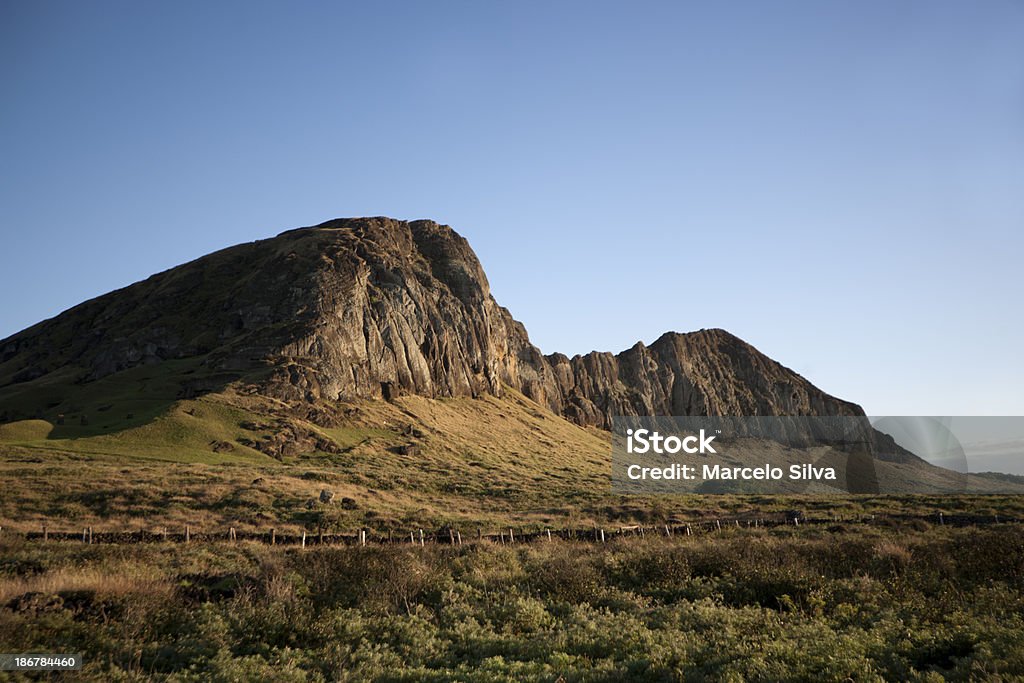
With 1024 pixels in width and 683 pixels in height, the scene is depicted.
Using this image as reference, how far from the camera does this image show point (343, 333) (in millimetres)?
101938

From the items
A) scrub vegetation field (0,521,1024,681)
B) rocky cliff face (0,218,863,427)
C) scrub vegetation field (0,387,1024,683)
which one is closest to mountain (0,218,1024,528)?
rocky cliff face (0,218,863,427)

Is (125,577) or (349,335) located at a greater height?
(349,335)

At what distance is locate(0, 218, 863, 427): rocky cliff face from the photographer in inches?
3770

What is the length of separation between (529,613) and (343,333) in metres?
93.8

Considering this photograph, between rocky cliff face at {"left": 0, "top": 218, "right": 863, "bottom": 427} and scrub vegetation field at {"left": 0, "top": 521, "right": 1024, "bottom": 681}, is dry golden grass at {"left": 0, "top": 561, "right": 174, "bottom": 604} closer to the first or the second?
scrub vegetation field at {"left": 0, "top": 521, "right": 1024, "bottom": 681}

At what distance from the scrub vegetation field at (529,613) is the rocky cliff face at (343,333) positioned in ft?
233

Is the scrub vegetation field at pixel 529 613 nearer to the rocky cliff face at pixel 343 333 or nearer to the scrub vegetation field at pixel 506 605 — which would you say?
the scrub vegetation field at pixel 506 605

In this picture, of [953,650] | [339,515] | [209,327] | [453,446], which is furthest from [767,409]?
[953,650]

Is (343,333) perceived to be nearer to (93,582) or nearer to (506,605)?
(93,582)

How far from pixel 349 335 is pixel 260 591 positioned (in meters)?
92.2

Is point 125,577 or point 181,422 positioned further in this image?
point 181,422

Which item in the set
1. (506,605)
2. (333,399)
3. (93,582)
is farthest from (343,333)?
(506,605)

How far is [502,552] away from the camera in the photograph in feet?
62.4

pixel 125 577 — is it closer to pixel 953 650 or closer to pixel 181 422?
pixel 953 650
